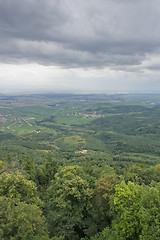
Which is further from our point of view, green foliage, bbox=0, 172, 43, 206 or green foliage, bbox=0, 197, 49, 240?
green foliage, bbox=0, 172, 43, 206

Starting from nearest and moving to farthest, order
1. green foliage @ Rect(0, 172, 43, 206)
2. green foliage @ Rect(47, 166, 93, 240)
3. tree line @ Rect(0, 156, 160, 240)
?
tree line @ Rect(0, 156, 160, 240)
green foliage @ Rect(47, 166, 93, 240)
green foliage @ Rect(0, 172, 43, 206)

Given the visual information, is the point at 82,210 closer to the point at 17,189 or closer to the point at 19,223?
the point at 17,189

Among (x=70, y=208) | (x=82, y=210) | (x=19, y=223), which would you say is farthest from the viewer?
(x=82, y=210)

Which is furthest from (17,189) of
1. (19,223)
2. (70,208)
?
(70,208)

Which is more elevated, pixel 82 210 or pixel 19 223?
pixel 19 223

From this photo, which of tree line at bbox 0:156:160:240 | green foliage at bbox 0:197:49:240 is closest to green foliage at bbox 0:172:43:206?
tree line at bbox 0:156:160:240

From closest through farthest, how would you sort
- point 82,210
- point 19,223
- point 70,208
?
point 19,223
point 70,208
point 82,210

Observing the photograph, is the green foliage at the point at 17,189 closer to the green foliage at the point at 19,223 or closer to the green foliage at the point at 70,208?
the green foliage at the point at 70,208

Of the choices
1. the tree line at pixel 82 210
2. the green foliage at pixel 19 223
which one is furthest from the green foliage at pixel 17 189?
the green foliage at pixel 19 223

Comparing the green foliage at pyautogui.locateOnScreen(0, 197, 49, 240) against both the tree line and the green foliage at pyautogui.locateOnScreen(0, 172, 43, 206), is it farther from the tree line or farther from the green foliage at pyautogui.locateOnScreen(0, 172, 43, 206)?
the green foliage at pyautogui.locateOnScreen(0, 172, 43, 206)

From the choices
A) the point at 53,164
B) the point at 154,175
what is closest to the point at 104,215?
the point at 154,175

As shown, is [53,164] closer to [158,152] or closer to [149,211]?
[149,211]
